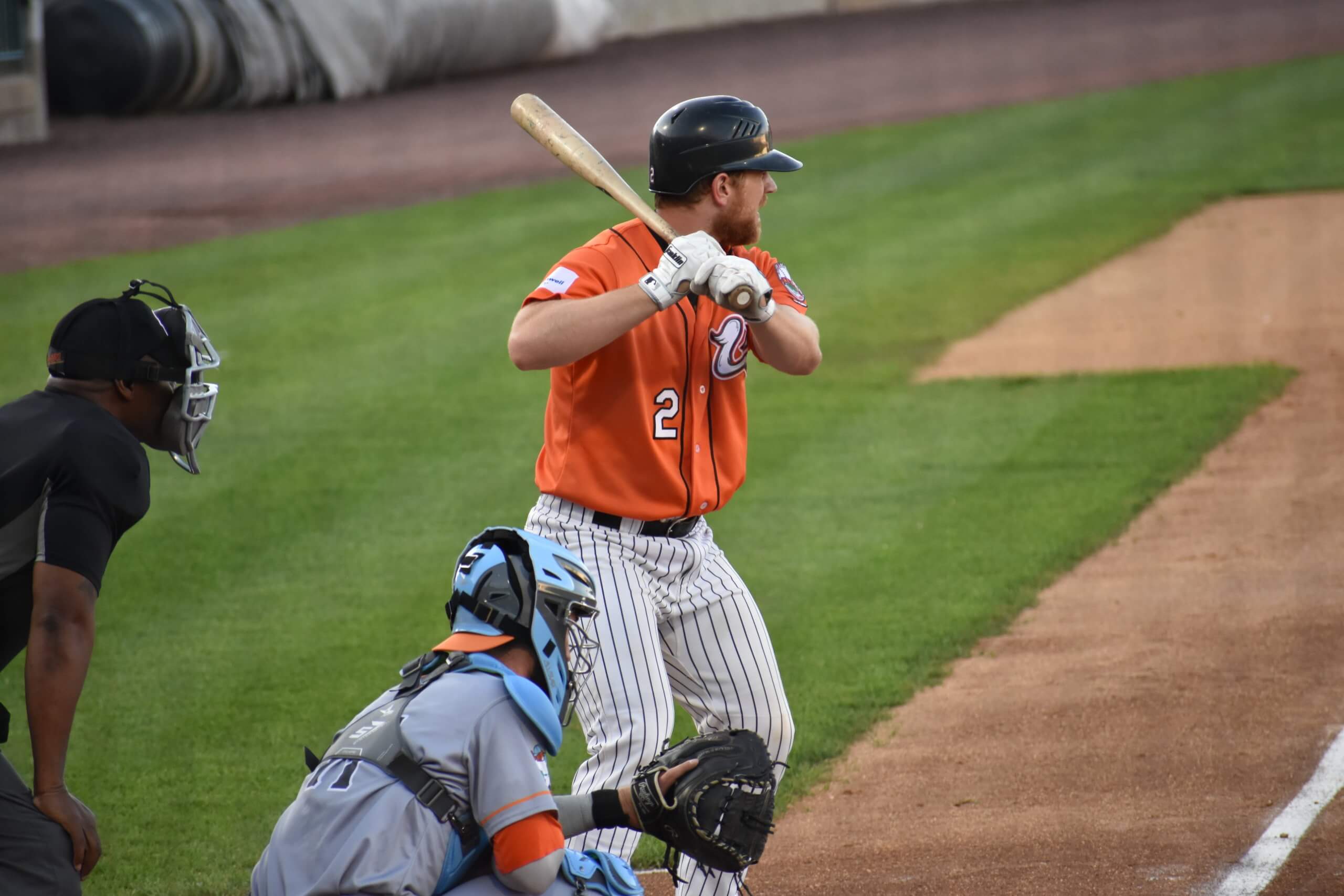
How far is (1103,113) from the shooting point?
21.2m

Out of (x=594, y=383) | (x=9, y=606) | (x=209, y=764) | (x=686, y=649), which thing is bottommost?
(x=209, y=764)

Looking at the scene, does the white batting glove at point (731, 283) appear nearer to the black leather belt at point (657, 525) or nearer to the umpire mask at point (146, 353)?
the black leather belt at point (657, 525)

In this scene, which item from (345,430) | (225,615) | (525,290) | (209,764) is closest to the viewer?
(209,764)

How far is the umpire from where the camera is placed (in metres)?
3.20

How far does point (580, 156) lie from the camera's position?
427 cm

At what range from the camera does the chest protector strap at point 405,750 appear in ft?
9.84

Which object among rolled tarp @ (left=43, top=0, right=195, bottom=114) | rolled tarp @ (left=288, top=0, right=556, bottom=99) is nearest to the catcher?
rolled tarp @ (left=43, top=0, right=195, bottom=114)

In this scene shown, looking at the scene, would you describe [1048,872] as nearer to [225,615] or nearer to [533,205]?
[225,615]

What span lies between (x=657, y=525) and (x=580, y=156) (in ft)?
3.39

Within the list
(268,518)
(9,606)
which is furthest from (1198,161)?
(9,606)

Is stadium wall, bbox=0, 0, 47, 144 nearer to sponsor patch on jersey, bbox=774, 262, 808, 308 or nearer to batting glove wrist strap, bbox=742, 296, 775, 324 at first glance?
sponsor patch on jersey, bbox=774, 262, 808, 308

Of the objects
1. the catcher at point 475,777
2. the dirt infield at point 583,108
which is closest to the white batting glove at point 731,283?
the catcher at point 475,777

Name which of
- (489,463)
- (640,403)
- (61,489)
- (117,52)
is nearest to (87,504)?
(61,489)

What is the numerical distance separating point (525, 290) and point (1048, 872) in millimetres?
9356
